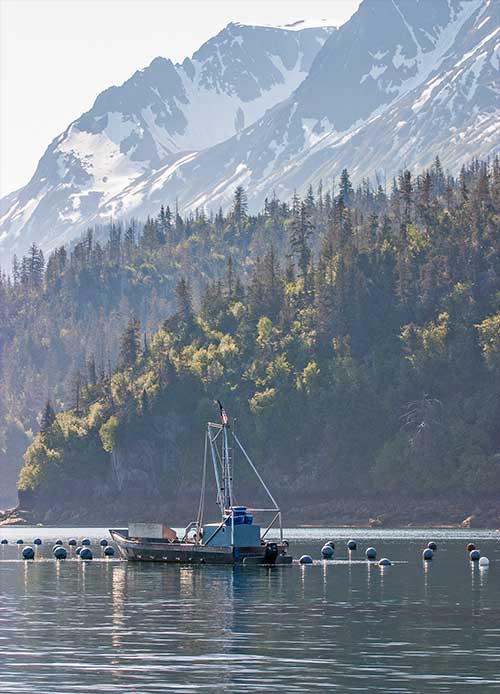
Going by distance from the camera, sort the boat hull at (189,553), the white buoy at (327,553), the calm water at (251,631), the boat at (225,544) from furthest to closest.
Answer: the white buoy at (327,553) < the boat hull at (189,553) < the boat at (225,544) < the calm water at (251,631)

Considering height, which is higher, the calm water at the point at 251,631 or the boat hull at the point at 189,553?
the boat hull at the point at 189,553

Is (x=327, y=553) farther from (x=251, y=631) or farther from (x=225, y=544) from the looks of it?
(x=251, y=631)

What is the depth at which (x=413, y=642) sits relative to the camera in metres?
89.5

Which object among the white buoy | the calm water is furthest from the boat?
the white buoy

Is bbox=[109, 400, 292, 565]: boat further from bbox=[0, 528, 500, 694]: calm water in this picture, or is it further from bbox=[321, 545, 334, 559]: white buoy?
bbox=[321, 545, 334, 559]: white buoy

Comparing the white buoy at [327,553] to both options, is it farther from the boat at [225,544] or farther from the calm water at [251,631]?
the calm water at [251,631]

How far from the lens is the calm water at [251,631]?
7625 cm

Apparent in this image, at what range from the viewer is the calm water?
7625 cm

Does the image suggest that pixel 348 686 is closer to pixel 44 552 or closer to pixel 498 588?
pixel 498 588

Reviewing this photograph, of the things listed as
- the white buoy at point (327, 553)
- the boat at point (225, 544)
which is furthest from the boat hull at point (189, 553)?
the white buoy at point (327, 553)

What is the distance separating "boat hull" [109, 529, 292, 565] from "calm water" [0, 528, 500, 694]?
5.34 m

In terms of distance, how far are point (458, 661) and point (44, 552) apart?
122990mm

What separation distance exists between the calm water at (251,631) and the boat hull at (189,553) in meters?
5.34

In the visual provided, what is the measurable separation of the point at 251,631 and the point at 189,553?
64013 millimetres
